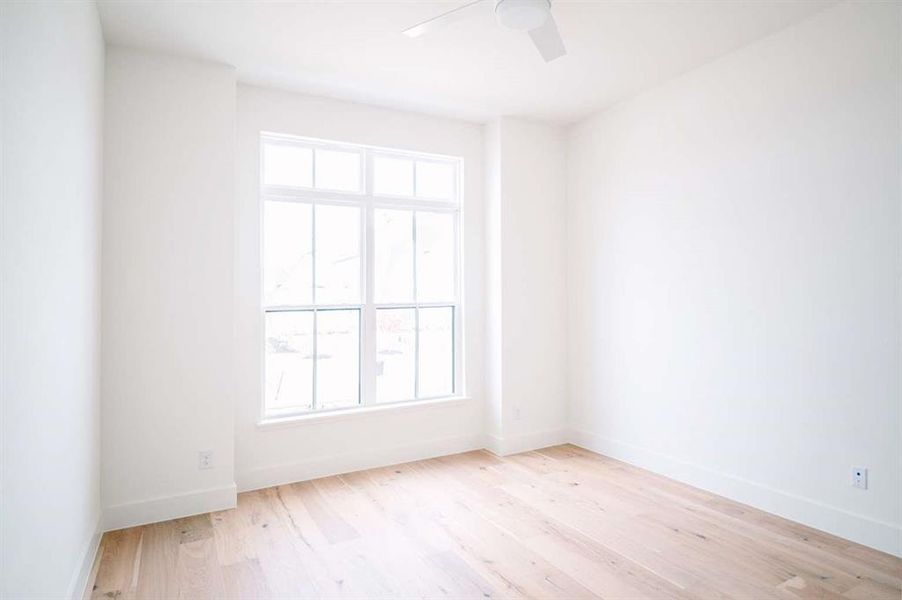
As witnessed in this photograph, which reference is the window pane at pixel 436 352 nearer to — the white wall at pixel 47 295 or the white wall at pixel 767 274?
the white wall at pixel 767 274

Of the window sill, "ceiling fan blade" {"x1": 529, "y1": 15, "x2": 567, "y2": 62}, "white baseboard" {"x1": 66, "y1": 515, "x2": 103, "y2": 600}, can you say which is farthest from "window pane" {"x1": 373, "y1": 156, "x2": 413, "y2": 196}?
"white baseboard" {"x1": 66, "y1": 515, "x2": 103, "y2": 600}

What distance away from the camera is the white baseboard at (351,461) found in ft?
11.6

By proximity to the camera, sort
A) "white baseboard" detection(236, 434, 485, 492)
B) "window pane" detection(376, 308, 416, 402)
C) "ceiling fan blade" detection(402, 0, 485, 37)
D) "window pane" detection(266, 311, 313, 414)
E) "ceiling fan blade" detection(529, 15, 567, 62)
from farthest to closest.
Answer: "window pane" detection(376, 308, 416, 402), "window pane" detection(266, 311, 313, 414), "white baseboard" detection(236, 434, 485, 492), "ceiling fan blade" detection(529, 15, 567, 62), "ceiling fan blade" detection(402, 0, 485, 37)

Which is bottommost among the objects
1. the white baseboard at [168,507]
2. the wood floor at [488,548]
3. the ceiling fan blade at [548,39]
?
the wood floor at [488,548]

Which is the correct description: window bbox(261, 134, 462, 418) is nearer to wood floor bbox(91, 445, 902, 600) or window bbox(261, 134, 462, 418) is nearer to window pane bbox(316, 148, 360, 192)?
window pane bbox(316, 148, 360, 192)

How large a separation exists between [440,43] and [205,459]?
2.87m

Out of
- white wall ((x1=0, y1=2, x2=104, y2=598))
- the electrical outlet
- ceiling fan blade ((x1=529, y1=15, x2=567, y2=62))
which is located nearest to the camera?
white wall ((x1=0, y1=2, x2=104, y2=598))

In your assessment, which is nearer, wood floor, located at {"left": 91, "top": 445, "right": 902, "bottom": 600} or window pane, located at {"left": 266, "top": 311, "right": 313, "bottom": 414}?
wood floor, located at {"left": 91, "top": 445, "right": 902, "bottom": 600}

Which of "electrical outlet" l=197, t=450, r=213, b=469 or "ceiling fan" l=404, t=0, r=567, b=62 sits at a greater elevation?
"ceiling fan" l=404, t=0, r=567, b=62

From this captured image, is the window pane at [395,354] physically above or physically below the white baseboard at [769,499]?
above

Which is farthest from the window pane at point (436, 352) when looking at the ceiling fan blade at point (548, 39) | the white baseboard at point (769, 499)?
the ceiling fan blade at point (548, 39)

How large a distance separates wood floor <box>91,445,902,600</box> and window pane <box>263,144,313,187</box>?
216 cm

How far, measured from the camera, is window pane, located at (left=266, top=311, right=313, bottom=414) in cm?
370

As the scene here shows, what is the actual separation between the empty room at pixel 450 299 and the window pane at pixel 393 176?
0.02 m
